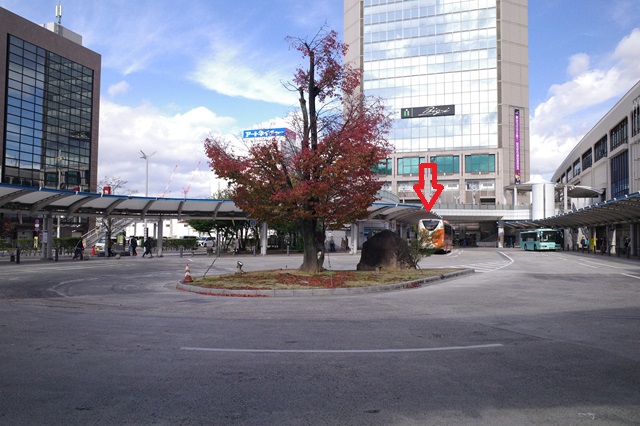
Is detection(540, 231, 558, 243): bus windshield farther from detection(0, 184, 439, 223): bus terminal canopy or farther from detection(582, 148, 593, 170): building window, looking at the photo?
detection(582, 148, 593, 170): building window

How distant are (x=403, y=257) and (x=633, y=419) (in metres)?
18.8

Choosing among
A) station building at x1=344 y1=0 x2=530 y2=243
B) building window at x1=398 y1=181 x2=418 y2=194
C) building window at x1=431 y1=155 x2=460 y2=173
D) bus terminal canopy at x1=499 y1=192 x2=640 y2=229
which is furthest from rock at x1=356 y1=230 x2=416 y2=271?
building window at x1=398 y1=181 x2=418 y2=194

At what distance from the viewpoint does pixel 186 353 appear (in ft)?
22.4

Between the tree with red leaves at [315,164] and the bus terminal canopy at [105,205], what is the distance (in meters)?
9.73

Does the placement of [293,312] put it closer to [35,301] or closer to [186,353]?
[186,353]

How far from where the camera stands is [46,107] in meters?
64.9

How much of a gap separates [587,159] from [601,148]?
10.7m

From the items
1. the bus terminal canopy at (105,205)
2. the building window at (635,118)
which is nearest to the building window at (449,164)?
the building window at (635,118)

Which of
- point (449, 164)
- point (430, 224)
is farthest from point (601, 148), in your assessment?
point (430, 224)

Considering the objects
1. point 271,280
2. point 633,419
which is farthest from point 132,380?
point 271,280

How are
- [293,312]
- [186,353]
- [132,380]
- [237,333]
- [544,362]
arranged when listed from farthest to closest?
[293,312] → [237,333] → [186,353] → [544,362] → [132,380]

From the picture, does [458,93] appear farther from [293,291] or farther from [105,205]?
[293,291]

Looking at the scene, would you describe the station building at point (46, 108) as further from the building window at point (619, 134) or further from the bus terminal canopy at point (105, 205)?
the building window at point (619, 134)

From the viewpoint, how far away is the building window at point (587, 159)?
7438cm
